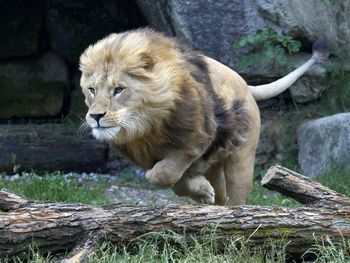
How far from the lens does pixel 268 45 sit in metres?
6.85

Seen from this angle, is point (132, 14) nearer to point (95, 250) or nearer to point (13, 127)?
point (13, 127)

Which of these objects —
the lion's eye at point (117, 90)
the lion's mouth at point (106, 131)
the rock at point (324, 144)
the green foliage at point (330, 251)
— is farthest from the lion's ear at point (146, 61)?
the rock at point (324, 144)

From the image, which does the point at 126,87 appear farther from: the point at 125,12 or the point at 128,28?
the point at 128,28

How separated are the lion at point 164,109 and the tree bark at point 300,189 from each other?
774mm

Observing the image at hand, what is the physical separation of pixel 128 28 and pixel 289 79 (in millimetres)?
2311

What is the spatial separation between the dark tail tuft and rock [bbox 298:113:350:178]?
1.72 feet

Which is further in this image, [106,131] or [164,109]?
[164,109]

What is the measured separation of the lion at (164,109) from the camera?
4.57 meters

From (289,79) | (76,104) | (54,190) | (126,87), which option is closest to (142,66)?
(126,87)

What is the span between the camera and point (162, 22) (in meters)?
7.39

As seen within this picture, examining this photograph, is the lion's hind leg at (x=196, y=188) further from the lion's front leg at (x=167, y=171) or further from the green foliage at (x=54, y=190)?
the green foliage at (x=54, y=190)

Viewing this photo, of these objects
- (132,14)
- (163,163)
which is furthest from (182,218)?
(132,14)

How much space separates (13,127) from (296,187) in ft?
15.2

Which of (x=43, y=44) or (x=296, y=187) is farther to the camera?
(x=43, y=44)
